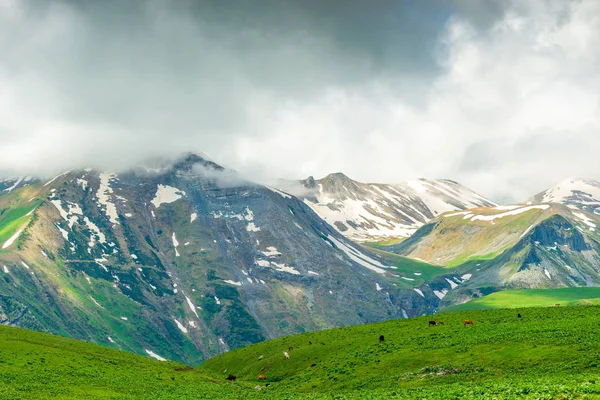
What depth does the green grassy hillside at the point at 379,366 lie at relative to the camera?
65.2 meters

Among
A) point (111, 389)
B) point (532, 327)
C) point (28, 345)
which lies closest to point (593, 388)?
point (532, 327)

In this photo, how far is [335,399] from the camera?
62.6 metres

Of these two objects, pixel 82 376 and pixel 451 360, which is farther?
pixel 82 376

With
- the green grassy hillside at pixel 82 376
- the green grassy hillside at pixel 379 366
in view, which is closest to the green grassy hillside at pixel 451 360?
the green grassy hillside at pixel 379 366

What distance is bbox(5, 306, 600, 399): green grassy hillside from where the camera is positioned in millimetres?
65250

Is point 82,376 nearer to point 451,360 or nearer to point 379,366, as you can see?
point 379,366

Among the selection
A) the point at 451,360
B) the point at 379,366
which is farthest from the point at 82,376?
the point at 451,360

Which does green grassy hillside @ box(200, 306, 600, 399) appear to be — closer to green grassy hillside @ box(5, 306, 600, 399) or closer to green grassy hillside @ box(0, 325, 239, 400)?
green grassy hillside @ box(5, 306, 600, 399)

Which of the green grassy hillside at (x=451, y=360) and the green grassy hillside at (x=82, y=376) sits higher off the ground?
the green grassy hillside at (x=82, y=376)

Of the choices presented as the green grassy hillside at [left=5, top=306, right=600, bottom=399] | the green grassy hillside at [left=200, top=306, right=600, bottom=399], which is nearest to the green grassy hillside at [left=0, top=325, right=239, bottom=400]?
the green grassy hillside at [left=5, top=306, right=600, bottom=399]

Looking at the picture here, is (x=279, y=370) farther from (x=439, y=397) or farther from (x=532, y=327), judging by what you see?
(x=439, y=397)

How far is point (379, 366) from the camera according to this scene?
3516 inches

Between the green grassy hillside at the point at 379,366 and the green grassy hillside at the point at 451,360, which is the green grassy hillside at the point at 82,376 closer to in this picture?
the green grassy hillside at the point at 379,366

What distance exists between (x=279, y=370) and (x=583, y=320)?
171 ft
